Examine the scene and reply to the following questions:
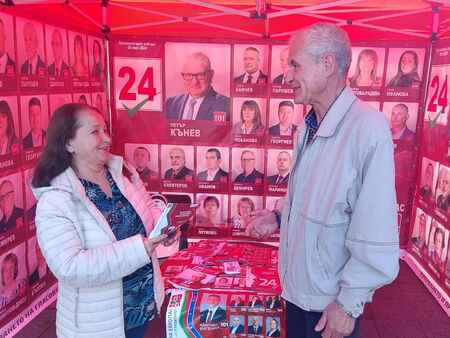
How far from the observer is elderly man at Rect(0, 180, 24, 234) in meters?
2.66

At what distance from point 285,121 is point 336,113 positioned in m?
2.72

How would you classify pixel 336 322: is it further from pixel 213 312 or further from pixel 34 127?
pixel 34 127

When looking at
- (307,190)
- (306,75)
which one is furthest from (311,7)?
(307,190)

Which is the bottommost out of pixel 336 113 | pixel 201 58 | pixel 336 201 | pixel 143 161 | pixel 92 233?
pixel 143 161

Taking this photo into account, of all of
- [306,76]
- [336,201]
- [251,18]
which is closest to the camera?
[336,201]

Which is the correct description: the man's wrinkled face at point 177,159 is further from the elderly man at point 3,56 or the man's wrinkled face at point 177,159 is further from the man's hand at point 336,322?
the man's hand at point 336,322

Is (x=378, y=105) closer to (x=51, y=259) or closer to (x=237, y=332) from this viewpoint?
(x=237, y=332)

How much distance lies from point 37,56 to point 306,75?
7.65ft

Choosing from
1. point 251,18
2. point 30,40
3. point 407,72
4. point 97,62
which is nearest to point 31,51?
point 30,40

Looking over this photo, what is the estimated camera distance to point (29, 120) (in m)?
2.96

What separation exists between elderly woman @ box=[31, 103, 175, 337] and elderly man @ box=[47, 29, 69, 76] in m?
1.63

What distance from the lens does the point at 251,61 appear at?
13.5 ft

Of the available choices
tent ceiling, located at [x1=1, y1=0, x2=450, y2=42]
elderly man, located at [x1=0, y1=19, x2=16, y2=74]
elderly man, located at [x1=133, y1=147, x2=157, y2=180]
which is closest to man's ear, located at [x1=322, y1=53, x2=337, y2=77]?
tent ceiling, located at [x1=1, y1=0, x2=450, y2=42]

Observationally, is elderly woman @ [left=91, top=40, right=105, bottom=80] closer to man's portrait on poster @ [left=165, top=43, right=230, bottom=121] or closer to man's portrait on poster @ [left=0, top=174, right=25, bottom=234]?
man's portrait on poster @ [left=165, top=43, right=230, bottom=121]
